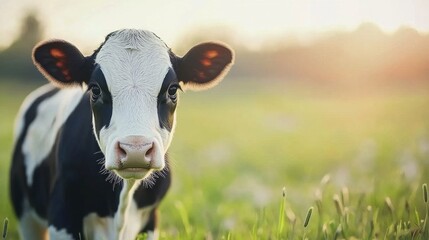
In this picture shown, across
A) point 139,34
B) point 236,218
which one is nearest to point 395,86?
point 236,218

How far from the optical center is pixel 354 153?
911cm

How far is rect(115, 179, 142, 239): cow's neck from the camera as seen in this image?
3.82m

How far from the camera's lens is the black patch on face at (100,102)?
3.49 metres

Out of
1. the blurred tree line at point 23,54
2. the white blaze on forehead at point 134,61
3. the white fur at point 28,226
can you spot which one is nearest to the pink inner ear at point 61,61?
the white blaze on forehead at point 134,61

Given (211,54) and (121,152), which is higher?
(211,54)

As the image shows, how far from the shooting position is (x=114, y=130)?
11.0ft

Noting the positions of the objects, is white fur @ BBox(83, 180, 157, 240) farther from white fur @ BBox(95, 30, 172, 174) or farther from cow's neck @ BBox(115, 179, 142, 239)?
white fur @ BBox(95, 30, 172, 174)

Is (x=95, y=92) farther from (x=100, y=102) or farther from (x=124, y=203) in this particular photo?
(x=124, y=203)

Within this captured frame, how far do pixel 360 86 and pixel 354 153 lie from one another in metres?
6.99

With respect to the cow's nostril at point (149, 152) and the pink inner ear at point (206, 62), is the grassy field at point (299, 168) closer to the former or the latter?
the cow's nostril at point (149, 152)

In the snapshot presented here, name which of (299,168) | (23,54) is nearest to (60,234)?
(299,168)

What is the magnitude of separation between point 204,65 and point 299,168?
17.0 ft

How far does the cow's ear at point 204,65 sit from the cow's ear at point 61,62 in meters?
0.51

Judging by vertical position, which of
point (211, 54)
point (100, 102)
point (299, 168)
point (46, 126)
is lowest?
point (299, 168)
